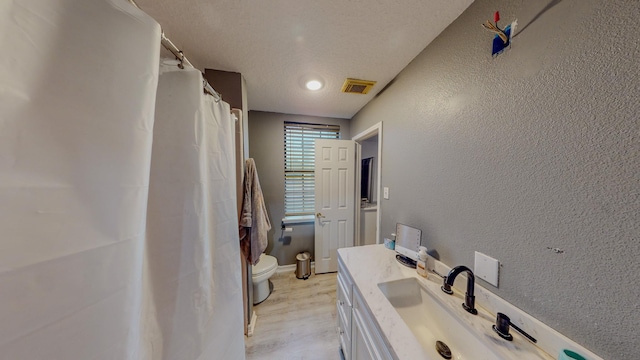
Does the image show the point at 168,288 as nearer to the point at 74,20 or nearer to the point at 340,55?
the point at 74,20

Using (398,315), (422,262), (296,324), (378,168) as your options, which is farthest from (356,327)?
(378,168)

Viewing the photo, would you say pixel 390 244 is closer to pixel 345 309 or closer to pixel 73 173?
pixel 345 309

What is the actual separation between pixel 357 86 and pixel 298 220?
1.77 m

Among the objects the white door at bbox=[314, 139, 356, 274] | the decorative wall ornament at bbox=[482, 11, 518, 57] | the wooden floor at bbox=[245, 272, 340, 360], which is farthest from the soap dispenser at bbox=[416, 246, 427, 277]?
the white door at bbox=[314, 139, 356, 274]

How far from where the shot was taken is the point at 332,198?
240 cm

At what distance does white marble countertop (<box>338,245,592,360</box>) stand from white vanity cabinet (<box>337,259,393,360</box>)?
6cm

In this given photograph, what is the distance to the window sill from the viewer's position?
97.0 inches

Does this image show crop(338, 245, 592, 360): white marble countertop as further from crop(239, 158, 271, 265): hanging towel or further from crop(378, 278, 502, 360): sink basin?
crop(239, 158, 271, 265): hanging towel

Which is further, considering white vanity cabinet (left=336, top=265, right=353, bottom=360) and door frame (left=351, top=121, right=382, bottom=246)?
door frame (left=351, top=121, right=382, bottom=246)

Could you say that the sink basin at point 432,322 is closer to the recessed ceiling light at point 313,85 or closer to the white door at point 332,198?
the white door at point 332,198

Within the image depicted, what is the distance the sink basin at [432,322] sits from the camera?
0.74 meters

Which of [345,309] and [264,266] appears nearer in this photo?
[345,309]

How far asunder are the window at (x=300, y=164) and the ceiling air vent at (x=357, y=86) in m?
0.89

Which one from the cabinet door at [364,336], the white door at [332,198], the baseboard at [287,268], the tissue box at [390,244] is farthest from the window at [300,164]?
the cabinet door at [364,336]
